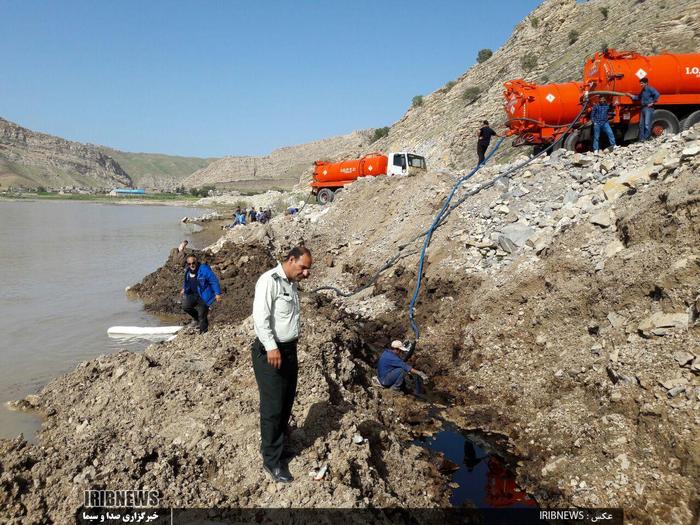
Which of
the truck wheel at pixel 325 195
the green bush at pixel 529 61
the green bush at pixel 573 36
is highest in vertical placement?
the green bush at pixel 573 36

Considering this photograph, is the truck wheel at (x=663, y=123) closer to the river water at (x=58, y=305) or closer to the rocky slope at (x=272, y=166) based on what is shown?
the river water at (x=58, y=305)

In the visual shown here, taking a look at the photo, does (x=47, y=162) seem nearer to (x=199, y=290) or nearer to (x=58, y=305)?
(x=58, y=305)

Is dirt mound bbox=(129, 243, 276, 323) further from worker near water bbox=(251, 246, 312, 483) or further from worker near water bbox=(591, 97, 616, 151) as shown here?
worker near water bbox=(591, 97, 616, 151)

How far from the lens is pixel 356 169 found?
23141 mm

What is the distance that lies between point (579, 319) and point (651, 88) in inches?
308

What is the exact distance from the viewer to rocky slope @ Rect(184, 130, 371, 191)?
12419 cm

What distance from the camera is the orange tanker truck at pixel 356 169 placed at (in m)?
21.3

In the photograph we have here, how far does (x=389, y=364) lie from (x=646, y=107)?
977cm

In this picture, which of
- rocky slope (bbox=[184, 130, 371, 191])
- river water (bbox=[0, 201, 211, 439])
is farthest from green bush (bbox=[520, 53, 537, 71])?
rocky slope (bbox=[184, 130, 371, 191])

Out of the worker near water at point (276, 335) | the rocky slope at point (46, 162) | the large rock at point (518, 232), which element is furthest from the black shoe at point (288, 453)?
the rocky slope at point (46, 162)

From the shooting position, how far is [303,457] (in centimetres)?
440

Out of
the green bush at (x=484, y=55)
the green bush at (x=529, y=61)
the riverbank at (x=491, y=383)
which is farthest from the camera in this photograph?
the green bush at (x=484, y=55)

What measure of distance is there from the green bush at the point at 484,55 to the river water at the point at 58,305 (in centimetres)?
3034

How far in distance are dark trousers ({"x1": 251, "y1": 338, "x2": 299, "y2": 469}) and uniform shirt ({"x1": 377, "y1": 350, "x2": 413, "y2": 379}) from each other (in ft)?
9.37
